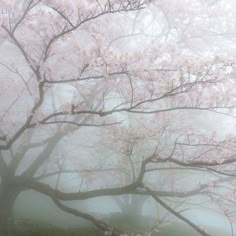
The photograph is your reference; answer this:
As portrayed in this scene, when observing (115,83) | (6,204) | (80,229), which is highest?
(115,83)

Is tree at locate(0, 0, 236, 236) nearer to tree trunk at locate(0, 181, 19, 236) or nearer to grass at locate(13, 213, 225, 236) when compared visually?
tree trunk at locate(0, 181, 19, 236)

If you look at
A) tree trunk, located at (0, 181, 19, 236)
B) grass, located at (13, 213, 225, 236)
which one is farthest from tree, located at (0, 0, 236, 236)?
grass, located at (13, 213, 225, 236)

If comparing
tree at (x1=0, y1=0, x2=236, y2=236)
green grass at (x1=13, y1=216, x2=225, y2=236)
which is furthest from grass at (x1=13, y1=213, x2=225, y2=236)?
tree at (x1=0, y1=0, x2=236, y2=236)

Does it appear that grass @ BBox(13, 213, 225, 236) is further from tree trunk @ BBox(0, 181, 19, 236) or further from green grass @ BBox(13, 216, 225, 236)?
tree trunk @ BBox(0, 181, 19, 236)

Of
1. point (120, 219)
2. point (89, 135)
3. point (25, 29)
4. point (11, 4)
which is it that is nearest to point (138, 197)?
point (120, 219)

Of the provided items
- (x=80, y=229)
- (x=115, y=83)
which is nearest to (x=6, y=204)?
(x=80, y=229)

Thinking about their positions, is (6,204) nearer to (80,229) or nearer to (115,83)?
(80,229)

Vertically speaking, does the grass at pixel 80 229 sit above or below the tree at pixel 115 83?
below

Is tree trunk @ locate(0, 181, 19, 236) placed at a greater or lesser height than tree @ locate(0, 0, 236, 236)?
lesser

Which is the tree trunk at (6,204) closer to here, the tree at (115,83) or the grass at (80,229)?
the tree at (115,83)

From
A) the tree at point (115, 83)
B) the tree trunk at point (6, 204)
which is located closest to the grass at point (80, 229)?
the tree trunk at point (6, 204)

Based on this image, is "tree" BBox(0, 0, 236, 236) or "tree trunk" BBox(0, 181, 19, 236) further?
"tree trunk" BBox(0, 181, 19, 236)

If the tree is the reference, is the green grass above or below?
below

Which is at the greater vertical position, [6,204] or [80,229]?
[6,204]
